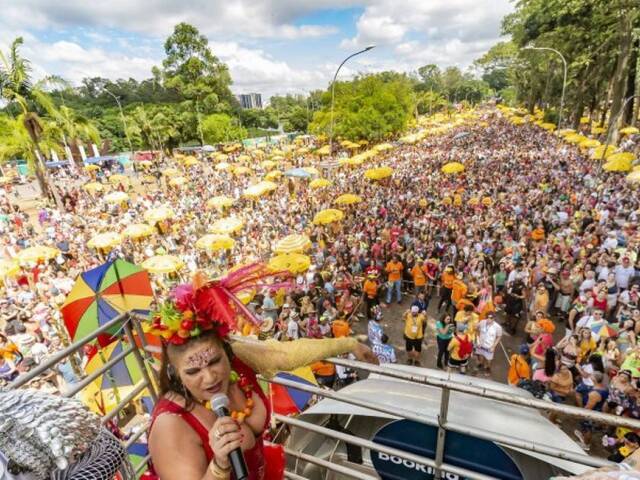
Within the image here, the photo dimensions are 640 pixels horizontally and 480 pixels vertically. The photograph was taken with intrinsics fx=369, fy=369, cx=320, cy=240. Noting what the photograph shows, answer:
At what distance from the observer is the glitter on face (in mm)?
1616

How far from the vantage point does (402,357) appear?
26.8 ft

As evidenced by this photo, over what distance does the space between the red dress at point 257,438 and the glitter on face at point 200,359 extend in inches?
6.8

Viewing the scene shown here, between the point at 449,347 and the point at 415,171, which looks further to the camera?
the point at 415,171

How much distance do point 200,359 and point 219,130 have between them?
4771cm

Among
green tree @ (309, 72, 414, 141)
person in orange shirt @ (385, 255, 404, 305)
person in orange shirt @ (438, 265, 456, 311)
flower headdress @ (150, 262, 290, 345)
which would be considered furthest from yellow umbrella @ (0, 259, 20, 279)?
green tree @ (309, 72, 414, 141)

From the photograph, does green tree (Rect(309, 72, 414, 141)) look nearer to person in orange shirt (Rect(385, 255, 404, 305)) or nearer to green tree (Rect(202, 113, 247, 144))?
green tree (Rect(202, 113, 247, 144))

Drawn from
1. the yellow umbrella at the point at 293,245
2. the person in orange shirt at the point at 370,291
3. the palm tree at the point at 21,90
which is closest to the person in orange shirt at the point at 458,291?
the person in orange shirt at the point at 370,291

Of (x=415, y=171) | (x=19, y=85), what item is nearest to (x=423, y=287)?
(x=415, y=171)

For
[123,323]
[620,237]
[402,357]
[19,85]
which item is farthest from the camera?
[19,85]

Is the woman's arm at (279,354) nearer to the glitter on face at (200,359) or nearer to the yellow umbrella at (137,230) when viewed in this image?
the glitter on face at (200,359)

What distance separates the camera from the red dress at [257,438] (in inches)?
59.9

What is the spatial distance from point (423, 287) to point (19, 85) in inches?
816

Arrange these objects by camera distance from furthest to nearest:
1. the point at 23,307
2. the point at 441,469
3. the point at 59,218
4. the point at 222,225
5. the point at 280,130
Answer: the point at 280,130, the point at 59,218, the point at 222,225, the point at 23,307, the point at 441,469

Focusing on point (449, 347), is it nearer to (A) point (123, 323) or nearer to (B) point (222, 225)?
(A) point (123, 323)
